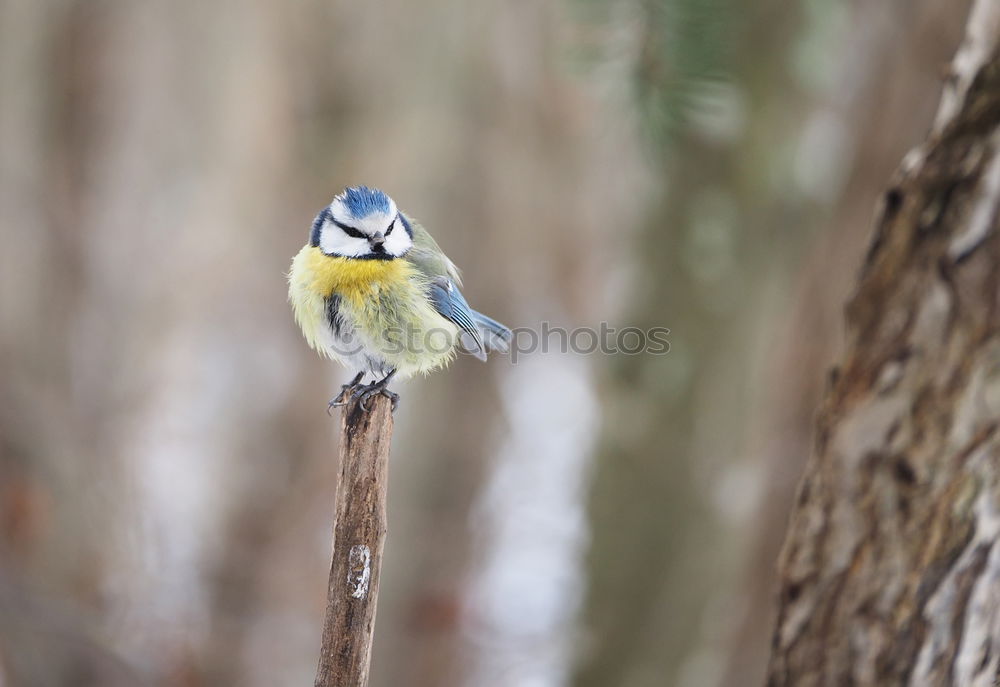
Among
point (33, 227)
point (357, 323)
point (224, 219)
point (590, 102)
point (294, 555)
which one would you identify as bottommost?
point (357, 323)

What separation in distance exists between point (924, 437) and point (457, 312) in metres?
1.12

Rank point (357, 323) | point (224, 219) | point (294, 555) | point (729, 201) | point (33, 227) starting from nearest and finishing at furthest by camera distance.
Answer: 1. point (357, 323)
2. point (729, 201)
3. point (33, 227)
4. point (294, 555)
5. point (224, 219)

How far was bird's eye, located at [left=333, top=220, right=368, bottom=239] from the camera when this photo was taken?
68.0 inches

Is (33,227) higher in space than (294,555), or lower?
higher

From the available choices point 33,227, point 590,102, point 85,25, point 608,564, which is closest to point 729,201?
point 608,564

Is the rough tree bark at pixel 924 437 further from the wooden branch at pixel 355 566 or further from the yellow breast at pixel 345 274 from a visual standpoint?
the yellow breast at pixel 345 274

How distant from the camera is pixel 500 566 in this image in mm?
4184

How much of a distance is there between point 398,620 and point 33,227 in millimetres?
1889

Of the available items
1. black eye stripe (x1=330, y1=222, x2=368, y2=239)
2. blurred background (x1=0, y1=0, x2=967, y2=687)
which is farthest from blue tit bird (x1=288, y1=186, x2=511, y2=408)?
blurred background (x1=0, y1=0, x2=967, y2=687)

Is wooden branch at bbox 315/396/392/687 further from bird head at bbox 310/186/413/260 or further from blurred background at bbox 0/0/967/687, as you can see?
blurred background at bbox 0/0/967/687

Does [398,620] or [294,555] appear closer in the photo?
[398,620]

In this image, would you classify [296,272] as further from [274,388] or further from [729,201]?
[274,388]

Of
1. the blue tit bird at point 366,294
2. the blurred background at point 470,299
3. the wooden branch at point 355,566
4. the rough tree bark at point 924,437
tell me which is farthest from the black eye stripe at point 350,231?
the rough tree bark at point 924,437

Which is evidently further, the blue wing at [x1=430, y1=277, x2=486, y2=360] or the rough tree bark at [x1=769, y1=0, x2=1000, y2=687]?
the blue wing at [x1=430, y1=277, x2=486, y2=360]
